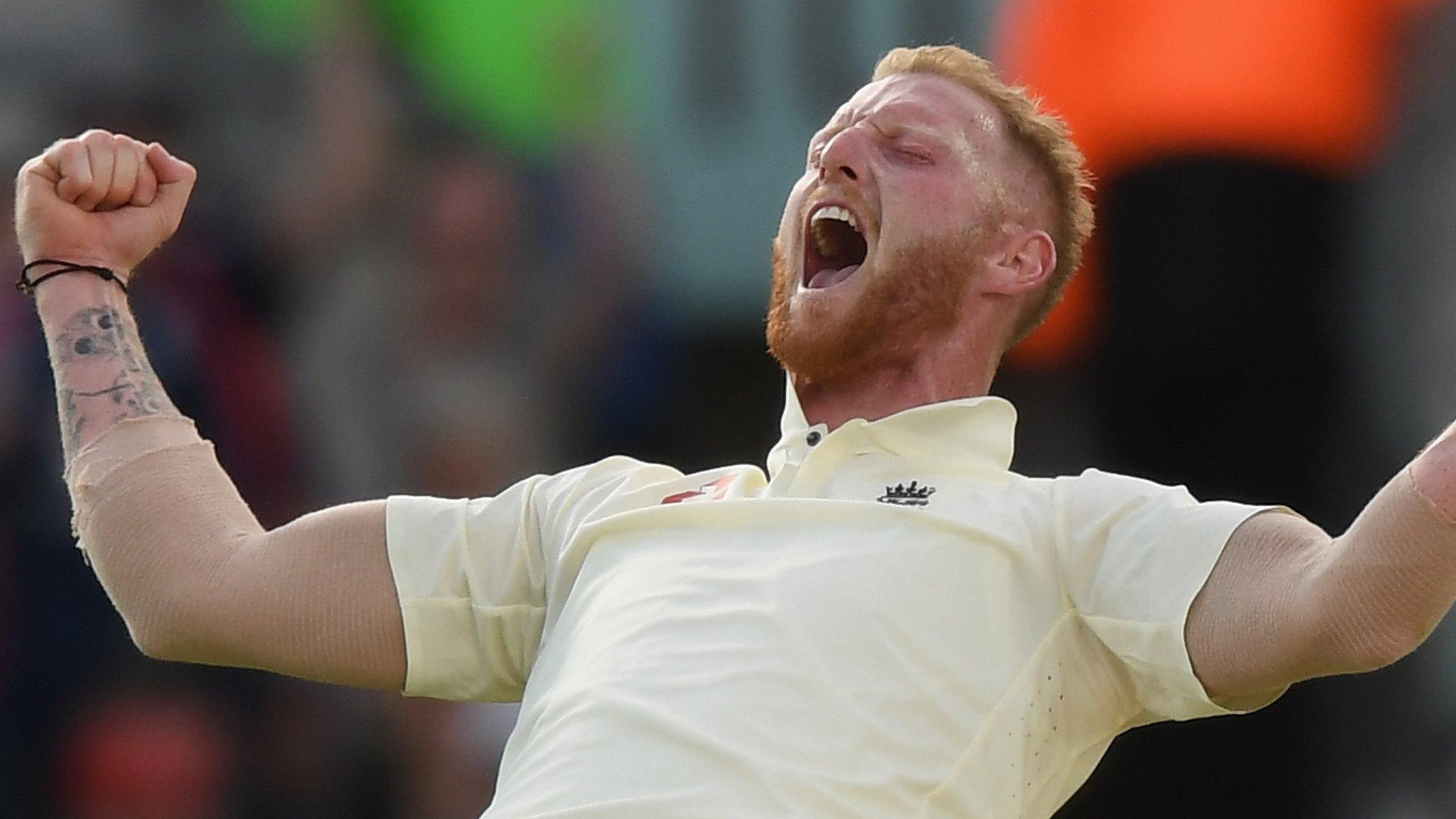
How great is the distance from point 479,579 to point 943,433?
64cm

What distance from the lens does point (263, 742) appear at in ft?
18.3

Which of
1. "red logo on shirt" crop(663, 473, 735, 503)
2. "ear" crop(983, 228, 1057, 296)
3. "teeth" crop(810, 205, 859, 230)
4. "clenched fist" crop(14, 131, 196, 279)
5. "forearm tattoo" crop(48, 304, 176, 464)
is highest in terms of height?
"clenched fist" crop(14, 131, 196, 279)

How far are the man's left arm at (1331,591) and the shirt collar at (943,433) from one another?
48cm

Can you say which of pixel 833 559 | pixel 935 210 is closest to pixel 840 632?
pixel 833 559

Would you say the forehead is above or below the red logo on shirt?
above

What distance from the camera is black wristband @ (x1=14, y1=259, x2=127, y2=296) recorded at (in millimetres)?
3182

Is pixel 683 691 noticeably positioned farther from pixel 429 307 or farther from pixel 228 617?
pixel 429 307

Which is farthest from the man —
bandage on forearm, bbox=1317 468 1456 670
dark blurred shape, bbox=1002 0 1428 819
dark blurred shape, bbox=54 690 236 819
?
dark blurred shape, bbox=54 690 236 819

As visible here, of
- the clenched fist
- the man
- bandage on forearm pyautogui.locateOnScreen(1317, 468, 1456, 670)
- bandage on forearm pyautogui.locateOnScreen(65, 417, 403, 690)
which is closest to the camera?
bandage on forearm pyautogui.locateOnScreen(1317, 468, 1456, 670)

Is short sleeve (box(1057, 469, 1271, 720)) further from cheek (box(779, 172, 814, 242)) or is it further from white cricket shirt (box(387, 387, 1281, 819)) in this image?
cheek (box(779, 172, 814, 242))

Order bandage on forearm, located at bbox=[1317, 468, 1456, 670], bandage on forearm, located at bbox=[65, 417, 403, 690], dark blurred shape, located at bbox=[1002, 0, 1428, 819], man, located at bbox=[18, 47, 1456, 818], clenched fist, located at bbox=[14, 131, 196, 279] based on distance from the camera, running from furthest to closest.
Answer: dark blurred shape, located at bbox=[1002, 0, 1428, 819]
clenched fist, located at bbox=[14, 131, 196, 279]
bandage on forearm, located at bbox=[65, 417, 403, 690]
man, located at bbox=[18, 47, 1456, 818]
bandage on forearm, located at bbox=[1317, 468, 1456, 670]

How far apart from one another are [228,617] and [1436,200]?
3703mm

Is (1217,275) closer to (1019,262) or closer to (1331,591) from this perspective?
(1019,262)

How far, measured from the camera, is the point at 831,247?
3.40 metres
